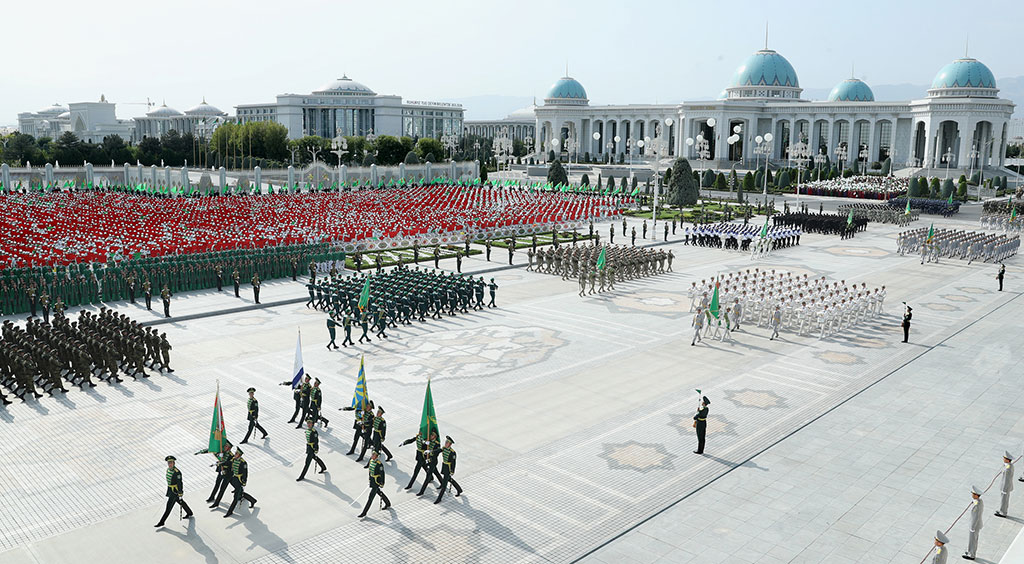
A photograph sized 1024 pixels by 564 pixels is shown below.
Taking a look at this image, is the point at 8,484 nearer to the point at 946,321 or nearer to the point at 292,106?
the point at 946,321

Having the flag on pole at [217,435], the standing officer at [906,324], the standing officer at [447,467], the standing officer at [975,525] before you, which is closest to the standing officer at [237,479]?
the flag on pole at [217,435]

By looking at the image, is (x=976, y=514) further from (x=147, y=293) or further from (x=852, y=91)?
(x=852, y=91)

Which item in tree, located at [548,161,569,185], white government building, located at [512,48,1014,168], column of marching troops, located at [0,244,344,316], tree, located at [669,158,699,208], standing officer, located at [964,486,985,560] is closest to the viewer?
standing officer, located at [964,486,985,560]

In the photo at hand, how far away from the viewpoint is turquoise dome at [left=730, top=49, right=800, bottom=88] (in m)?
105

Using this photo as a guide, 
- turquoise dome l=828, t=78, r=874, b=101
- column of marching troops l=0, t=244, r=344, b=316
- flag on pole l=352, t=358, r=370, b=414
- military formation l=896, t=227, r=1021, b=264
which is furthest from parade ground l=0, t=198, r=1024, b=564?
turquoise dome l=828, t=78, r=874, b=101

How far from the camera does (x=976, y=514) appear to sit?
438 inches

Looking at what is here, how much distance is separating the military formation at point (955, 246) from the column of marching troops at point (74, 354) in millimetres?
33893

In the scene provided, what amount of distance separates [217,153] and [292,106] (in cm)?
4769

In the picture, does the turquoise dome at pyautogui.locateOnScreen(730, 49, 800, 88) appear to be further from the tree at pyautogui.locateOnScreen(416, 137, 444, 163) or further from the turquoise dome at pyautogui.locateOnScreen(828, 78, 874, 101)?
the tree at pyautogui.locateOnScreen(416, 137, 444, 163)

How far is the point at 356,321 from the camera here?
76.4ft

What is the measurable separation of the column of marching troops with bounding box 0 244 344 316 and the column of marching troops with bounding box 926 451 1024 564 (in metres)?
21.6

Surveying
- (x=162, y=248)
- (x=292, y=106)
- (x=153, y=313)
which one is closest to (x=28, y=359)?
(x=153, y=313)

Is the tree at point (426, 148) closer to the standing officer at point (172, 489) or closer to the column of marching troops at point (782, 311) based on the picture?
the column of marching troops at point (782, 311)

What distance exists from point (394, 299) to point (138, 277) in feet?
32.4
